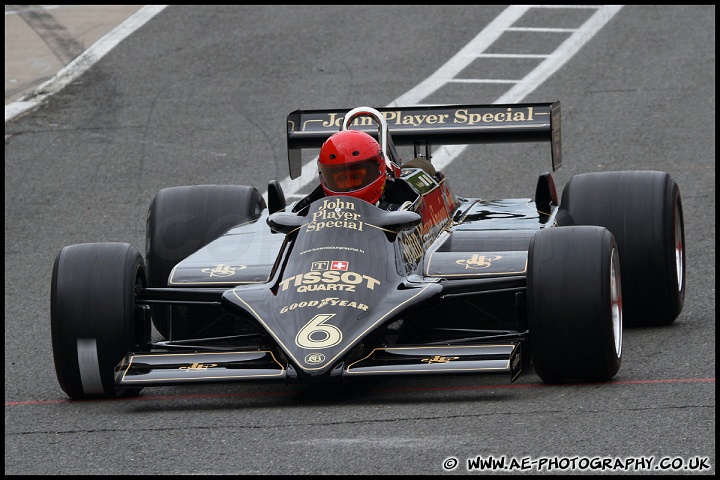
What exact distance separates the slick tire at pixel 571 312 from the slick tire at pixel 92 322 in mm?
2293

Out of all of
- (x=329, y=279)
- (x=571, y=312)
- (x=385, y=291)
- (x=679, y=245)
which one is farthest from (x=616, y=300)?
(x=679, y=245)

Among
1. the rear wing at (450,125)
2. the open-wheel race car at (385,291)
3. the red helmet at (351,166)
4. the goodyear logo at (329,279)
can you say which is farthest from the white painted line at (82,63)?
the goodyear logo at (329,279)

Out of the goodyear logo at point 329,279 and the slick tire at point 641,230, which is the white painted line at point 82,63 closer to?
the slick tire at point 641,230

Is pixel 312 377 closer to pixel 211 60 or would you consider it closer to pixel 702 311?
pixel 702 311

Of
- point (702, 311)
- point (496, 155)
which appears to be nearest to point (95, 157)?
point (496, 155)

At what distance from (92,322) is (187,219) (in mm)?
2496

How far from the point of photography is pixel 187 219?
10359 mm

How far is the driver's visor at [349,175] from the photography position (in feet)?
29.0

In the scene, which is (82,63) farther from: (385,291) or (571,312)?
(571,312)

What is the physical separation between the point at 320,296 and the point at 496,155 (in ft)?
28.1

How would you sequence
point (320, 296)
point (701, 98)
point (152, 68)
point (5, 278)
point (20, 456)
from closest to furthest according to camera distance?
1. point (20, 456)
2. point (320, 296)
3. point (5, 278)
4. point (701, 98)
5. point (152, 68)

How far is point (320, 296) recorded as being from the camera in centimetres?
780

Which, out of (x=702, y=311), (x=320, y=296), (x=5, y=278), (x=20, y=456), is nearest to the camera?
(x=20, y=456)

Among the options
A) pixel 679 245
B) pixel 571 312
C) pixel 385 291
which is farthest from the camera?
pixel 679 245
